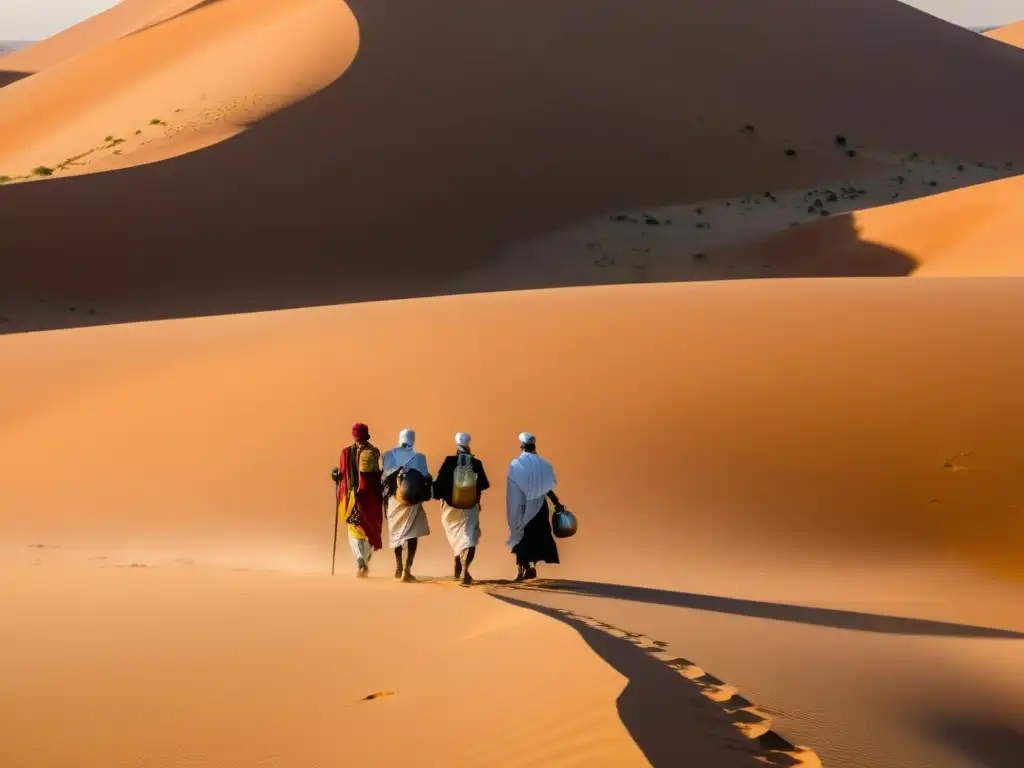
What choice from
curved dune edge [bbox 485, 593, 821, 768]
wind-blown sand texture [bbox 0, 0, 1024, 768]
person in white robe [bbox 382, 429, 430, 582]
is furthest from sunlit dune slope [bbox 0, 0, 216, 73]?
curved dune edge [bbox 485, 593, 821, 768]

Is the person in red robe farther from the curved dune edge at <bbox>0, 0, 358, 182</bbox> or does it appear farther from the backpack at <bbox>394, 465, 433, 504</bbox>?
the curved dune edge at <bbox>0, 0, 358, 182</bbox>

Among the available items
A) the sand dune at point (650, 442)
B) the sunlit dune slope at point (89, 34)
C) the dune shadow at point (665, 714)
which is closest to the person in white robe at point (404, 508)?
the sand dune at point (650, 442)

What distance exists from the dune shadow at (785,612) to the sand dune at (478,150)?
20.9 m

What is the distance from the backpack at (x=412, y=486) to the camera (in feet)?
33.2

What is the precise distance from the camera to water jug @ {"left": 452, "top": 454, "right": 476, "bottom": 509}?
33.3 ft

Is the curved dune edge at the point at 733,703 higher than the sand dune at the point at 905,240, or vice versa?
the sand dune at the point at 905,240

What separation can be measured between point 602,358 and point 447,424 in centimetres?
231

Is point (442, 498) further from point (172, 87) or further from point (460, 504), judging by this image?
point (172, 87)

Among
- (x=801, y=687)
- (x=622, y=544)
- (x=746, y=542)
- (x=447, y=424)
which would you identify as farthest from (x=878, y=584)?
(x=801, y=687)

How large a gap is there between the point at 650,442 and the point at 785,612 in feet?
15.1

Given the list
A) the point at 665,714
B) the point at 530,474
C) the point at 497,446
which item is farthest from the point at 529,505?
the point at 665,714

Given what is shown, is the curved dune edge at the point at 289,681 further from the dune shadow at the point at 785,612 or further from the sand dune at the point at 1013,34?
the sand dune at the point at 1013,34

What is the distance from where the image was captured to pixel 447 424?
14.7 m

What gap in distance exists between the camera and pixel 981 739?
6320mm
